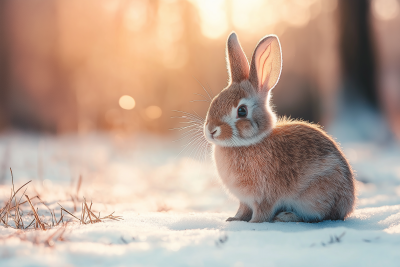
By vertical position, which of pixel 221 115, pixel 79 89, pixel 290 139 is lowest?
pixel 290 139

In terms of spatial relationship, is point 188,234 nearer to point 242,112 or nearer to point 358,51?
point 242,112

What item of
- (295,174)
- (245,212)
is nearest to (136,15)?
(245,212)

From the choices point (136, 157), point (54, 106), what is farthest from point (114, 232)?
point (54, 106)

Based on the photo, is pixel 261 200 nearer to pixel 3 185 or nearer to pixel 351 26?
pixel 3 185

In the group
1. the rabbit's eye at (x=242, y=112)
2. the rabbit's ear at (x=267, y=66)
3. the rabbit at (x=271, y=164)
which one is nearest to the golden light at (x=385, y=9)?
the rabbit's ear at (x=267, y=66)

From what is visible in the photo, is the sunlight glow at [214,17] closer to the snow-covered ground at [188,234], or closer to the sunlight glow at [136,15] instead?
the sunlight glow at [136,15]

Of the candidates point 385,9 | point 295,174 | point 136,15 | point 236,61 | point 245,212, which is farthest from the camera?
point 136,15

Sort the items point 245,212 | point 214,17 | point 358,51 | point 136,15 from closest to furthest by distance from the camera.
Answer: point 245,212
point 358,51
point 214,17
point 136,15

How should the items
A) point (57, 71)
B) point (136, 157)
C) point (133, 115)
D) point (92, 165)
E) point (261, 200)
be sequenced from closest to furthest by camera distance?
1. point (261, 200)
2. point (92, 165)
3. point (136, 157)
4. point (133, 115)
5. point (57, 71)

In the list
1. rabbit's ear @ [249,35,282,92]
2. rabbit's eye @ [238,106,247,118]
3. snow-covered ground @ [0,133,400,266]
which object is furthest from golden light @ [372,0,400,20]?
rabbit's eye @ [238,106,247,118]
